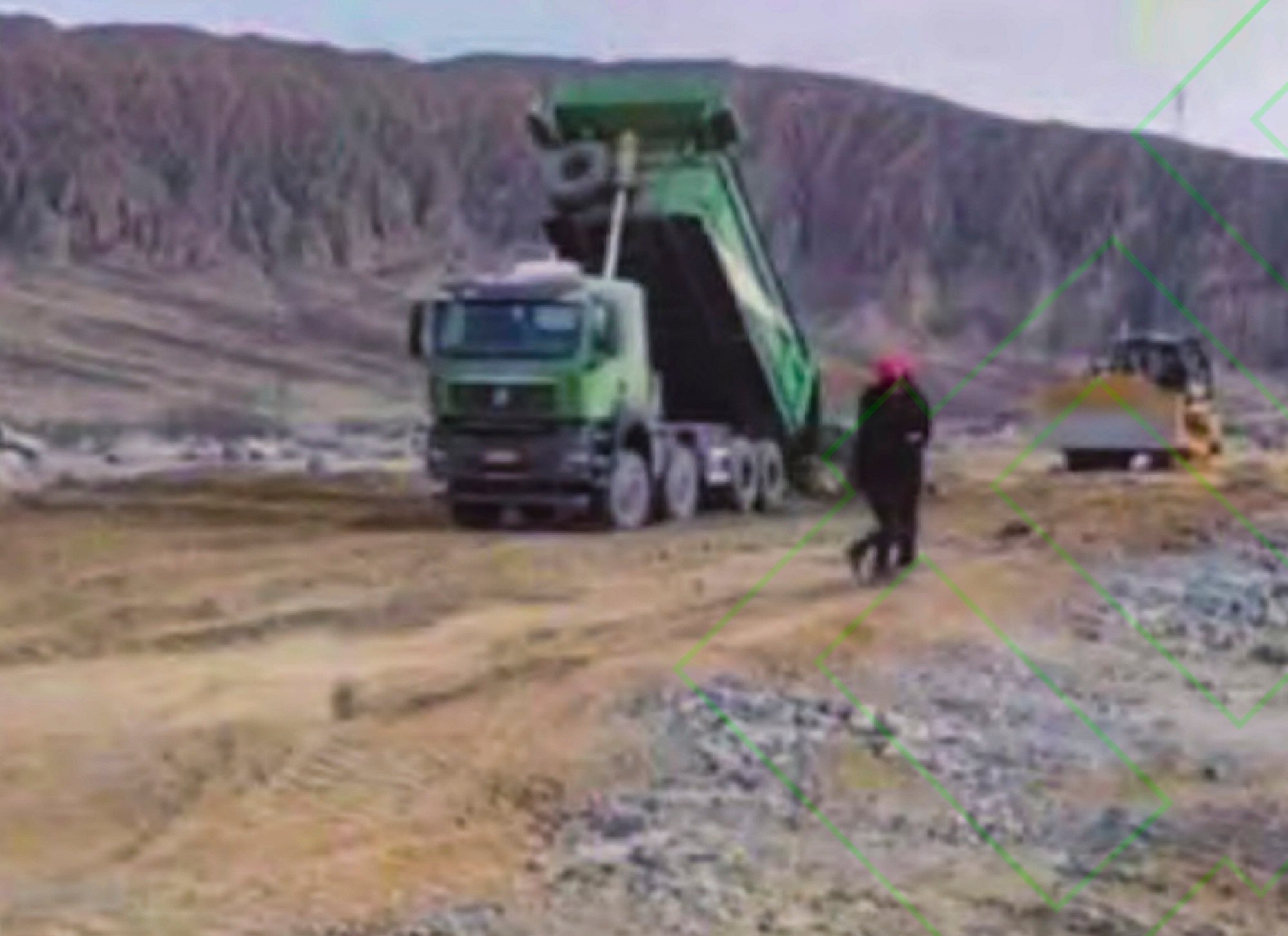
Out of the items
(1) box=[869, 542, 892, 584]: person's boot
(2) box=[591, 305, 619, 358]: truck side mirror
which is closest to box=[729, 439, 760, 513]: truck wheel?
(2) box=[591, 305, 619, 358]: truck side mirror

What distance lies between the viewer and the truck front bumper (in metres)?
22.4

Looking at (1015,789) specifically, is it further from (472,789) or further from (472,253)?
(472,253)

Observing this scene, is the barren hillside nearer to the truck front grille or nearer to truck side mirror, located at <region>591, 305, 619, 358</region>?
the truck front grille

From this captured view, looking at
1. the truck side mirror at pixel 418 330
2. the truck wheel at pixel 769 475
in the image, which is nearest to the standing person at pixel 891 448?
the truck side mirror at pixel 418 330

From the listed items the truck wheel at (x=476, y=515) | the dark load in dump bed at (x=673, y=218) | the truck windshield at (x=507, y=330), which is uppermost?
the dark load in dump bed at (x=673, y=218)

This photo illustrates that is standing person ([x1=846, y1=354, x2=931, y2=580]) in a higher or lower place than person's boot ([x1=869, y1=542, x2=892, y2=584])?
higher

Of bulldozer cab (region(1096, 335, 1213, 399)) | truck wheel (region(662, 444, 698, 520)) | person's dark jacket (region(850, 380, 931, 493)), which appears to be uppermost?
person's dark jacket (region(850, 380, 931, 493))

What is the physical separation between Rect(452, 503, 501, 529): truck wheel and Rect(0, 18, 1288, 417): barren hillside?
35968 mm

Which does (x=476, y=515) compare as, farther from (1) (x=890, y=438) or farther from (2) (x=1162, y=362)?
(2) (x=1162, y=362)

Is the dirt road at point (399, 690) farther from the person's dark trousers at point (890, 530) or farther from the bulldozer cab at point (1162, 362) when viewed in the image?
the bulldozer cab at point (1162, 362)

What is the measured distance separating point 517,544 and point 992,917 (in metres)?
13.3

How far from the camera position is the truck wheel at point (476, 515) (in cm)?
2373

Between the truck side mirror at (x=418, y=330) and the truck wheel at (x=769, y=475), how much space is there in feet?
16.0

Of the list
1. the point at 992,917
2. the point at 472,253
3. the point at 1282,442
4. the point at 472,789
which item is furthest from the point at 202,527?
the point at 472,253
